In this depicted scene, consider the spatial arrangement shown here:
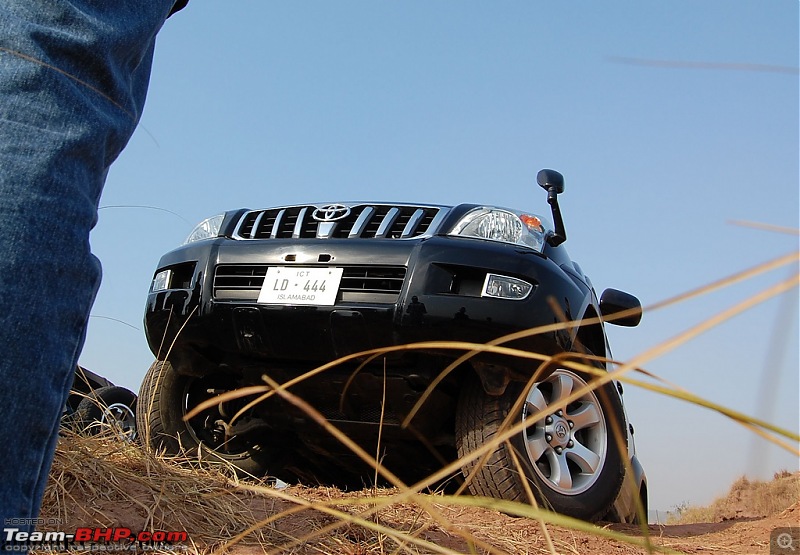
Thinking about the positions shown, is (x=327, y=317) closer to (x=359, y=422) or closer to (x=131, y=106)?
(x=359, y=422)

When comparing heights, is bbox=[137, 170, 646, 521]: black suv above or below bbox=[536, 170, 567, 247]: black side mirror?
below

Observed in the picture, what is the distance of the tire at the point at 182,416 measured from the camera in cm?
345

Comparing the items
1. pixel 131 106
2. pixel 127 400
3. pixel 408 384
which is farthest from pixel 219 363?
pixel 127 400

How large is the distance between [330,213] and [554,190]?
0.99m

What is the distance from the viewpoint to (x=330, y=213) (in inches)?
128

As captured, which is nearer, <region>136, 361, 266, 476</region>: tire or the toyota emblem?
the toyota emblem

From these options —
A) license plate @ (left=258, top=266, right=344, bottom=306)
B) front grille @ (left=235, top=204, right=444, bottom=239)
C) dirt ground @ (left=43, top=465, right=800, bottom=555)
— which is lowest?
dirt ground @ (left=43, top=465, right=800, bottom=555)

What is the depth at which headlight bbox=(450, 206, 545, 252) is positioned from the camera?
10.1 feet

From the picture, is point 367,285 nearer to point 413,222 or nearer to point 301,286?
point 301,286

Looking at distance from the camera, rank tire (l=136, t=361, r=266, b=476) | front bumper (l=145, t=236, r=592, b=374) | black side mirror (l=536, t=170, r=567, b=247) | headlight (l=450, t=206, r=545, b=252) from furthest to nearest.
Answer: tire (l=136, t=361, r=266, b=476) < black side mirror (l=536, t=170, r=567, b=247) < headlight (l=450, t=206, r=545, b=252) < front bumper (l=145, t=236, r=592, b=374)

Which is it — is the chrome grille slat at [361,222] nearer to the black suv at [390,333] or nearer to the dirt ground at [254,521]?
the black suv at [390,333]

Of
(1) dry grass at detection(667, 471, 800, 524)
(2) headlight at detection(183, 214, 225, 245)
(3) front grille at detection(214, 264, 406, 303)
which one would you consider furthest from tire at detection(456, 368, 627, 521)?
(1) dry grass at detection(667, 471, 800, 524)

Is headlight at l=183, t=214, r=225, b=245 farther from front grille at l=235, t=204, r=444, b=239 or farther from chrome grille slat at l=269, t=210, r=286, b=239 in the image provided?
chrome grille slat at l=269, t=210, r=286, b=239

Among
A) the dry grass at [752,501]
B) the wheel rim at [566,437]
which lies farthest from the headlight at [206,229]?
the dry grass at [752,501]
